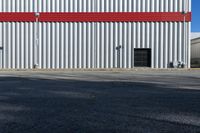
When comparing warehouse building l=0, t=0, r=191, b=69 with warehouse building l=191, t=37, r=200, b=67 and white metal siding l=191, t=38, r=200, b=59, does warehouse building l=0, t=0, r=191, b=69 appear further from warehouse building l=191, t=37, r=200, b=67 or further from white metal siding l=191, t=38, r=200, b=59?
white metal siding l=191, t=38, r=200, b=59

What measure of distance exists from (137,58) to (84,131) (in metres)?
25.9

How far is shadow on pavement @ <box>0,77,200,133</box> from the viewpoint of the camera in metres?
6.76

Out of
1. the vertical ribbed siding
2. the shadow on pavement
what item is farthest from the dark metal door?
the shadow on pavement

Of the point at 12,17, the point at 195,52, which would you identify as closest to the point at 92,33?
the point at 12,17

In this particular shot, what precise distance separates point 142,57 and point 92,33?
4.03 meters

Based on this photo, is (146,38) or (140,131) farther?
(146,38)

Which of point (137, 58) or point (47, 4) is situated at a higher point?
point (47, 4)

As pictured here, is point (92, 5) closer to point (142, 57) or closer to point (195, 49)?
point (142, 57)

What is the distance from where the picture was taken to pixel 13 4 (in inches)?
1247

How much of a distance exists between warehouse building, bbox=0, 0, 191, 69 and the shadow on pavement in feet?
66.0

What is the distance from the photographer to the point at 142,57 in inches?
1262

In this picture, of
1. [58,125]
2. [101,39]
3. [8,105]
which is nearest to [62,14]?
[101,39]

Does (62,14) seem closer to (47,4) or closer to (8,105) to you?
(47,4)

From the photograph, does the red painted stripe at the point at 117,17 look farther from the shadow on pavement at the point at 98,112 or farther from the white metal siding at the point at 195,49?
the shadow on pavement at the point at 98,112
